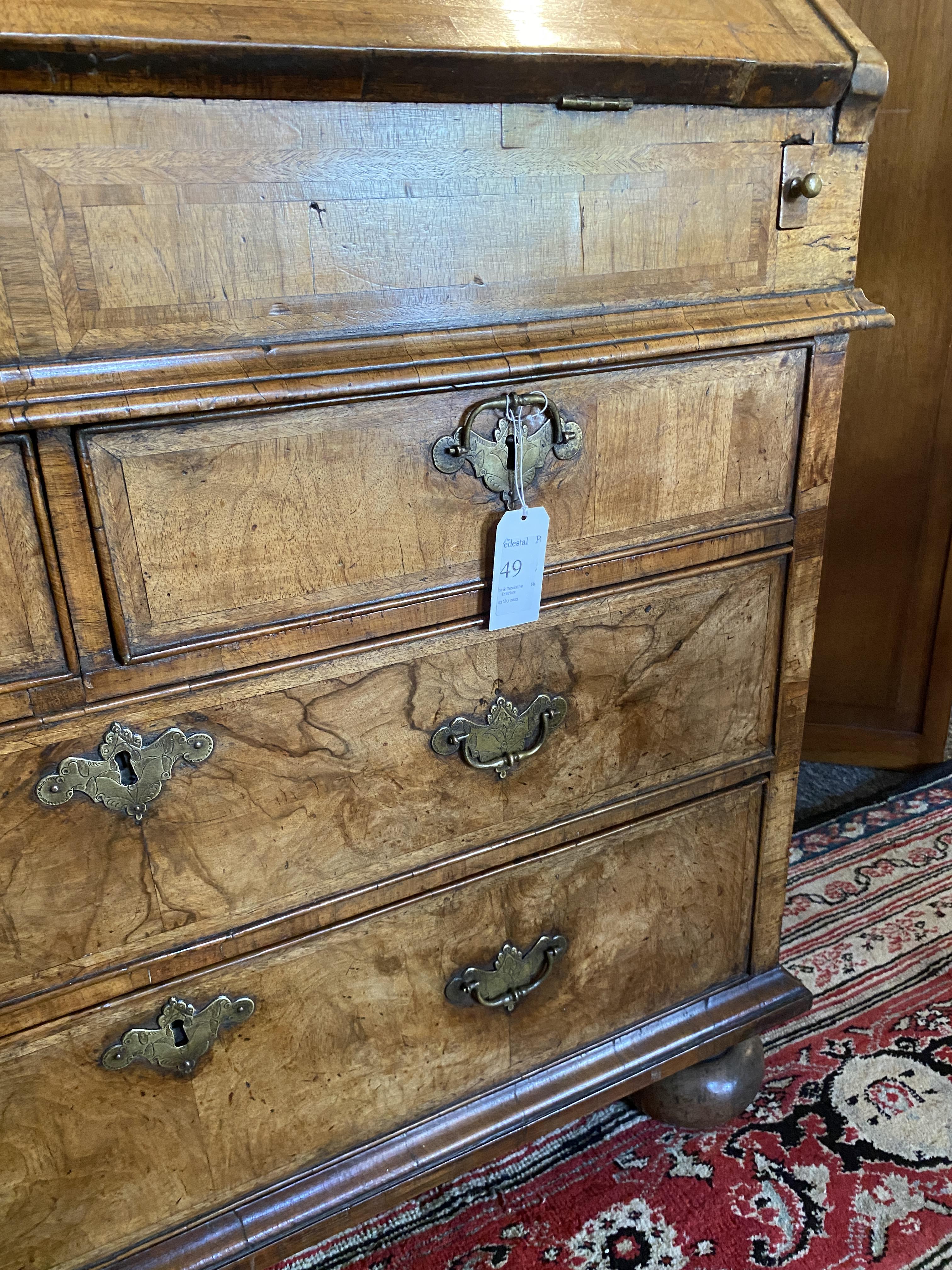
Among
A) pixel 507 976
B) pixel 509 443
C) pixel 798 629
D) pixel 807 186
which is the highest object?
pixel 807 186

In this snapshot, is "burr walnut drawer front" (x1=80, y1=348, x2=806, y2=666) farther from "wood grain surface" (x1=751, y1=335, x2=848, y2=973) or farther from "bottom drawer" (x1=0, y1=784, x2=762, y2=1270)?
"bottom drawer" (x1=0, y1=784, x2=762, y2=1270)

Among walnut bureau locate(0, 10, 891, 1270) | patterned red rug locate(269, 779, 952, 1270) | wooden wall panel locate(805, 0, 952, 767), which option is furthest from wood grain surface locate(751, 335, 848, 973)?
wooden wall panel locate(805, 0, 952, 767)

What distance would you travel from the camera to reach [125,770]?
2.49 ft

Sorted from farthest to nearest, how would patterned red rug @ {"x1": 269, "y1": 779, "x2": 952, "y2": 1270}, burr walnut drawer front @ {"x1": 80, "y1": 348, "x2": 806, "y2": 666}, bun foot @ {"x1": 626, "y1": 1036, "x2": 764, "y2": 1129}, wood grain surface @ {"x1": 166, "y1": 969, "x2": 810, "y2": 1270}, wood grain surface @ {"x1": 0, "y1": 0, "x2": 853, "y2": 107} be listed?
bun foot @ {"x1": 626, "y1": 1036, "x2": 764, "y2": 1129}, patterned red rug @ {"x1": 269, "y1": 779, "x2": 952, "y2": 1270}, wood grain surface @ {"x1": 166, "y1": 969, "x2": 810, "y2": 1270}, burr walnut drawer front @ {"x1": 80, "y1": 348, "x2": 806, "y2": 666}, wood grain surface @ {"x1": 0, "y1": 0, "x2": 853, "y2": 107}

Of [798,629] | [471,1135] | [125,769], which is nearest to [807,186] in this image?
[798,629]

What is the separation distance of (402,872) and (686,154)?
644 millimetres

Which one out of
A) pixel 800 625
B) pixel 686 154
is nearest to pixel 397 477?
pixel 686 154

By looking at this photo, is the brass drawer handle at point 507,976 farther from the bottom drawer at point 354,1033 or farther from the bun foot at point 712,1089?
the bun foot at point 712,1089

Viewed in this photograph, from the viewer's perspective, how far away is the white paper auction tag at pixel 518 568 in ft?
2.76

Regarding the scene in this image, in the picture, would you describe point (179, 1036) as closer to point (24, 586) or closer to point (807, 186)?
point (24, 586)

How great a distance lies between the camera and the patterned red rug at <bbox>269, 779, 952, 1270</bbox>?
1126 mm

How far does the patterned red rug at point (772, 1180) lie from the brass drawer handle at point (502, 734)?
59 centimetres

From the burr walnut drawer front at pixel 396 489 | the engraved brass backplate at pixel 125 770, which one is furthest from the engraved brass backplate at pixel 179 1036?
the burr walnut drawer front at pixel 396 489

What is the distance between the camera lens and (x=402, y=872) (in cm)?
92
